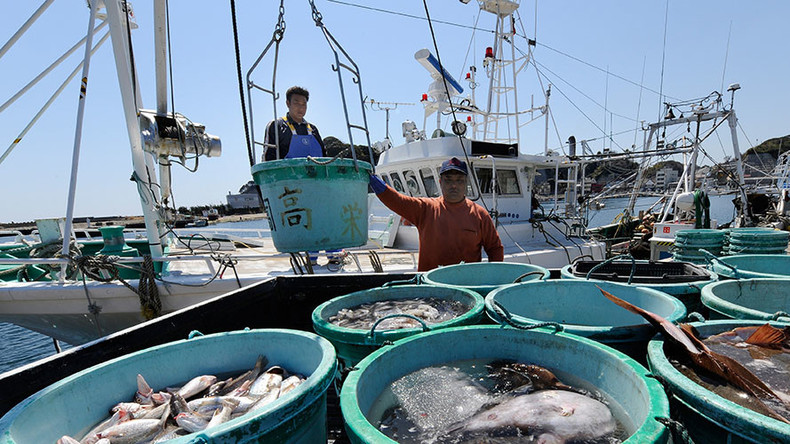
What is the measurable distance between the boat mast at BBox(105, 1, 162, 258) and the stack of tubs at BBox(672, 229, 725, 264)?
7604 millimetres

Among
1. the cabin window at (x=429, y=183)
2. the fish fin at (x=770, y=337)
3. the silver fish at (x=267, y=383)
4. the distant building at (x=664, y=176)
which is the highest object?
the distant building at (x=664, y=176)

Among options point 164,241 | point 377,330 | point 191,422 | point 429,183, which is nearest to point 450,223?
point 377,330

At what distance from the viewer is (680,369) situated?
129 cm

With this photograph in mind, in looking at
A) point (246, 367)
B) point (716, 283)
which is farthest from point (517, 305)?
point (246, 367)

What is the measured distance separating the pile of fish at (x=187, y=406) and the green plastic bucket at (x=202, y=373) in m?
0.07

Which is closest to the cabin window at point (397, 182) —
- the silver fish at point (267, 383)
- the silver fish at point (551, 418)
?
the silver fish at point (267, 383)

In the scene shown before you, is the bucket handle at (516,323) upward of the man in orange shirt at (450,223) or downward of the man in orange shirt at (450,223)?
downward

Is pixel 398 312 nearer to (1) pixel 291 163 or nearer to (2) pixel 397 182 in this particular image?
(1) pixel 291 163

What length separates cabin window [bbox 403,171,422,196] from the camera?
26.9ft

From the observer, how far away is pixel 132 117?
517 centimetres

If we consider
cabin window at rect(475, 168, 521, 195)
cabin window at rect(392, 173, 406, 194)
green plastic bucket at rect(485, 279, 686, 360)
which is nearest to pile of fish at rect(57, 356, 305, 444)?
green plastic bucket at rect(485, 279, 686, 360)

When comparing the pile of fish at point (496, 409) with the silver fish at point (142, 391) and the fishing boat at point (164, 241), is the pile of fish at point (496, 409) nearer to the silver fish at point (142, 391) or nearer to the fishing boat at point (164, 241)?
the silver fish at point (142, 391)

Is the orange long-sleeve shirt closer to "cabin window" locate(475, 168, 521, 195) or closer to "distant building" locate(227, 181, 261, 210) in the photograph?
"cabin window" locate(475, 168, 521, 195)

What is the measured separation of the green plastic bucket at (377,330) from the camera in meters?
1.70
